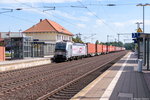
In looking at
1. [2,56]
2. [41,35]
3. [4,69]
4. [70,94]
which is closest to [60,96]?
[70,94]

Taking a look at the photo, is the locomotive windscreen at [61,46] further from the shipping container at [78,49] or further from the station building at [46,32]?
the station building at [46,32]

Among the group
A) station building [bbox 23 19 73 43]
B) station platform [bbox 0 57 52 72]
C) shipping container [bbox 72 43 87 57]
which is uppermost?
station building [bbox 23 19 73 43]

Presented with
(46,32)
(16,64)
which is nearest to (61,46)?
(16,64)

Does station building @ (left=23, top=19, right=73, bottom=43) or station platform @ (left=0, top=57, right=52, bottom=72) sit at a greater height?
station building @ (left=23, top=19, right=73, bottom=43)

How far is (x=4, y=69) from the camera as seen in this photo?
2152 centimetres

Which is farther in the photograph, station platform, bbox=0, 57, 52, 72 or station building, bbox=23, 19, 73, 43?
station building, bbox=23, 19, 73, 43

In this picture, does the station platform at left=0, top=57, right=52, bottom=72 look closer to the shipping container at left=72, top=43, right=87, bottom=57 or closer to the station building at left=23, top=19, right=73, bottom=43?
the shipping container at left=72, top=43, right=87, bottom=57

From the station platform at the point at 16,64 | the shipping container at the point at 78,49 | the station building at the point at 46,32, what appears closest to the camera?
the station platform at the point at 16,64

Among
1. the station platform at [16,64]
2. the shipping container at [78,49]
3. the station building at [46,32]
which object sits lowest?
the station platform at [16,64]

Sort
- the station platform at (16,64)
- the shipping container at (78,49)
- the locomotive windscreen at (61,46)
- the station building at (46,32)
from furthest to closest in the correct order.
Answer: the station building at (46,32) < the shipping container at (78,49) < the locomotive windscreen at (61,46) < the station platform at (16,64)

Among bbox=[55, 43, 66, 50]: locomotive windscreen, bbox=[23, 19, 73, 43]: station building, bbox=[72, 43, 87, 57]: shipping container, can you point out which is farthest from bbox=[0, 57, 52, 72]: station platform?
bbox=[23, 19, 73, 43]: station building

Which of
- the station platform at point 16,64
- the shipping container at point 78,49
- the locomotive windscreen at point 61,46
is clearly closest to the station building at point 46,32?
the shipping container at point 78,49

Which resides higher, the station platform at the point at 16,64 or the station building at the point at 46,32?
the station building at the point at 46,32

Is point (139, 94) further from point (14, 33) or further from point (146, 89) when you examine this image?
point (14, 33)
